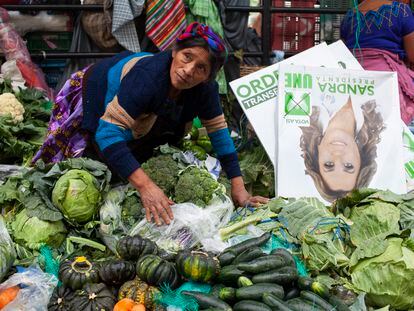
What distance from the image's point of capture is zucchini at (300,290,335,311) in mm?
2471

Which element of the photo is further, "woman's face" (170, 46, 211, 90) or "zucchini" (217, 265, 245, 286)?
"woman's face" (170, 46, 211, 90)

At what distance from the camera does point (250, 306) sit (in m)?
2.42

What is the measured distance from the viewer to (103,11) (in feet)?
17.0

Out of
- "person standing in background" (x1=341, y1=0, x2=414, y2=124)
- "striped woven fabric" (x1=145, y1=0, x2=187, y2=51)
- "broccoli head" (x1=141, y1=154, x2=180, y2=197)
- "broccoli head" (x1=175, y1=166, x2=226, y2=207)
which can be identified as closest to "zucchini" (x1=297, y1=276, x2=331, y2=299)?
"broccoli head" (x1=175, y1=166, x2=226, y2=207)

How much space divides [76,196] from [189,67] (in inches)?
42.2

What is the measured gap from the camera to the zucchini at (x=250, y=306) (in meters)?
2.39

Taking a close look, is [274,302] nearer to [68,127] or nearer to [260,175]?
[260,175]

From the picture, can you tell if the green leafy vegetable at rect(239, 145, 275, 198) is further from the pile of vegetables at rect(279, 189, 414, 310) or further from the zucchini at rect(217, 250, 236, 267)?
the zucchini at rect(217, 250, 236, 267)

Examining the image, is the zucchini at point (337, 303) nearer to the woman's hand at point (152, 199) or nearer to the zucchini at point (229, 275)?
the zucchini at point (229, 275)

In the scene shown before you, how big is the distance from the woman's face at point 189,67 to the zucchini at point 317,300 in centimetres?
143

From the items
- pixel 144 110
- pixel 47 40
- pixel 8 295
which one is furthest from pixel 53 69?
pixel 8 295

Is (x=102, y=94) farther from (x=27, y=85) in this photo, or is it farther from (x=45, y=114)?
(x=27, y=85)

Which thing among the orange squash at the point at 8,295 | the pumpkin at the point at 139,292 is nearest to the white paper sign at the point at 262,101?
the pumpkin at the point at 139,292

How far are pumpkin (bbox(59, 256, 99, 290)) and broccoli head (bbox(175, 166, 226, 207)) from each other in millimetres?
764
